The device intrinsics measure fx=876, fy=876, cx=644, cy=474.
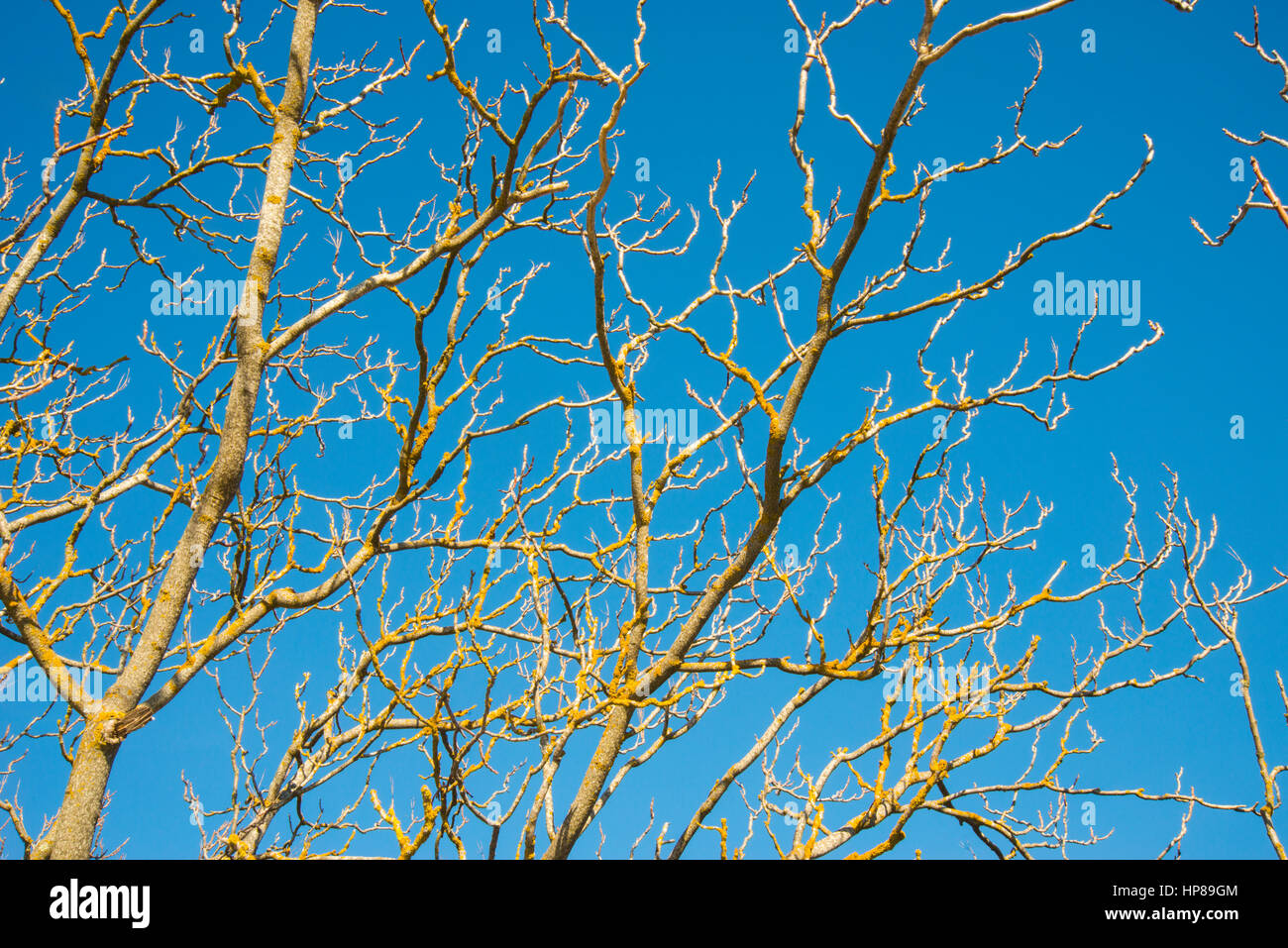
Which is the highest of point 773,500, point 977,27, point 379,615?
point 977,27

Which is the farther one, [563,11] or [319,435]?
[319,435]

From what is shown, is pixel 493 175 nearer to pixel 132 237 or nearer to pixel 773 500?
pixel 773 500

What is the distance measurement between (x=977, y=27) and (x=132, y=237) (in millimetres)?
5129

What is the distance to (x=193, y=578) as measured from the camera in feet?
13.4

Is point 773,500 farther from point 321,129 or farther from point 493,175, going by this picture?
point 321,129

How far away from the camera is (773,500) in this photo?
12.3ft

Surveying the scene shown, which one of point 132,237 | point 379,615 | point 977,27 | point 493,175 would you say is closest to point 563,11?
point 493,175

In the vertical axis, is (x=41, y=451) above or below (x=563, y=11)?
below
